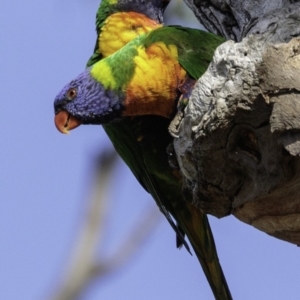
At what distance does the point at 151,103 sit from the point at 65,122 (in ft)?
1.50

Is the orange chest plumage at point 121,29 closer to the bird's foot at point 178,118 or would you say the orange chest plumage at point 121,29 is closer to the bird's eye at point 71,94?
the bird's eye at point 71,94

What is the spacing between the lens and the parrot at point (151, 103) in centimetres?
241

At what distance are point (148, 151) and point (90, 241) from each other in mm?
1032

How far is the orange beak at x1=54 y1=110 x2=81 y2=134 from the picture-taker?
2.72 m

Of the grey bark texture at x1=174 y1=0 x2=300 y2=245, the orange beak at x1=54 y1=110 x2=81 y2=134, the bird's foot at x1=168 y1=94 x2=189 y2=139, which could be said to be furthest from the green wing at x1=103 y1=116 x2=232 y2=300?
the grey bark texture at x1=174 y1=0 x2=300 y2=245

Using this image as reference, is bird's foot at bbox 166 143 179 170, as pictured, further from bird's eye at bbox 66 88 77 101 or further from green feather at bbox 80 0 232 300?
bird's eye at bbox 66 88 77 101

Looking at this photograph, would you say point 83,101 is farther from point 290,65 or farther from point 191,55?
point 290,65

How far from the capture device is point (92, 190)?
12.8 ft

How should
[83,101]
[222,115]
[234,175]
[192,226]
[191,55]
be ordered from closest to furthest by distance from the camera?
[222,115]
[234,175]
[191,55]
[83,101]
[192,226]

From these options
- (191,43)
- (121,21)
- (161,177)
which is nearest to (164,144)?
(161,177)

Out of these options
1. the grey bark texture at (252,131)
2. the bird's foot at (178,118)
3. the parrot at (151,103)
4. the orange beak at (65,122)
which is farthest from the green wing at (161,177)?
the grey bark texture at (252,131)

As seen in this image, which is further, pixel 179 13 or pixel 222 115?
pixel 179 13

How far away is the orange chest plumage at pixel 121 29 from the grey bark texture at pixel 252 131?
2.45ft

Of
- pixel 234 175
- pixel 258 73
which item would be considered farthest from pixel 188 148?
pixel 258 73
